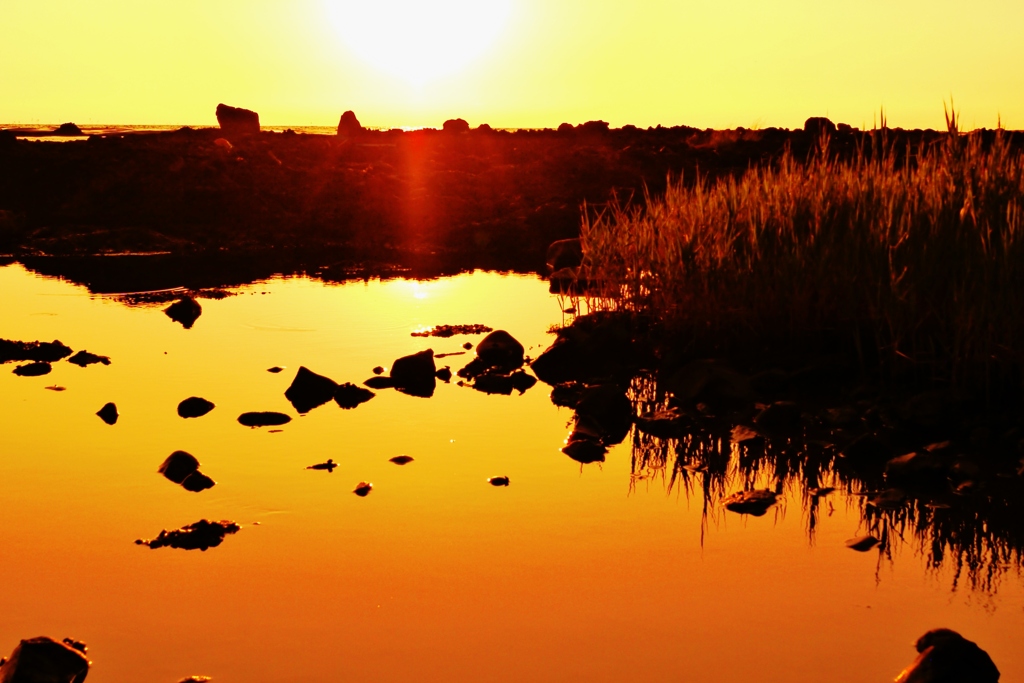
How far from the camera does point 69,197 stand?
27.7 m

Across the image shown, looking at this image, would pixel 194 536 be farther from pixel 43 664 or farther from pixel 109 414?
pixel 109 414

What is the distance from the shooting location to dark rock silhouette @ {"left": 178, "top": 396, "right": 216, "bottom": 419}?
28.6 feet

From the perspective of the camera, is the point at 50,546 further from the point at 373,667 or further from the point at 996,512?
the point at 996,512

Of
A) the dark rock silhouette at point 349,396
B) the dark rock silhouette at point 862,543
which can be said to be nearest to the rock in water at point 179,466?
the dark rock silhouette at point 349,396

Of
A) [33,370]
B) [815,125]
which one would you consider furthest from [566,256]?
[815,125]

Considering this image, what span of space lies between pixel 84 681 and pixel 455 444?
387 cm

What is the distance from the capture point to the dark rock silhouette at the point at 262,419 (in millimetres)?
8425

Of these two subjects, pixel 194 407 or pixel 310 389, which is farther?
pixel 310 389

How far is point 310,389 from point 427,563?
3904 mm

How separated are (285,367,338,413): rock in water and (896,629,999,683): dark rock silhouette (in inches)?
230

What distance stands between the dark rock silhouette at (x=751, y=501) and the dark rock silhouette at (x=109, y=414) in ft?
15.9

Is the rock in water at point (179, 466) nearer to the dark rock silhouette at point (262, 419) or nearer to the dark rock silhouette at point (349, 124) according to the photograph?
the dark rock silhouette at point (262, 419)

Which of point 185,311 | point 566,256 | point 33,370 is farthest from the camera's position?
point 566,256

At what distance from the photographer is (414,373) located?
983 cm
